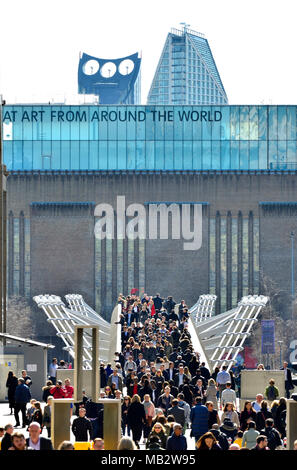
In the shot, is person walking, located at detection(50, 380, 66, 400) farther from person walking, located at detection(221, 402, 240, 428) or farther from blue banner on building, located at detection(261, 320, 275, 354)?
blue banner on building, located at detection(261, 320, 275, 354)

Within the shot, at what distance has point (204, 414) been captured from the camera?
74.8 ft

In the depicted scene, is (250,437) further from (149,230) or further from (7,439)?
(149,230)

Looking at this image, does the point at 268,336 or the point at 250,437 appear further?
the point at 268,336

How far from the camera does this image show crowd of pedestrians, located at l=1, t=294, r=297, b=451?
60.9 ft

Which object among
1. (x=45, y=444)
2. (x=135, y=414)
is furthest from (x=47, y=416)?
(x=45, y=444)

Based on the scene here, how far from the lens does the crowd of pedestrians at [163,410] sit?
1856 centimetres

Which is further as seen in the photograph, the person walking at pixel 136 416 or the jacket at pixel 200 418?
the person walking at pixel 136 416

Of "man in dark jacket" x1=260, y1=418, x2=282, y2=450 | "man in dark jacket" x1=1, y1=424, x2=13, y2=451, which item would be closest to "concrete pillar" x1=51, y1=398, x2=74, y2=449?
"man in dark jacket" x1=260, y1=418, x2=282, y2=450

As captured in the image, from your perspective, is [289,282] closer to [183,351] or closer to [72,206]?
[72,206]

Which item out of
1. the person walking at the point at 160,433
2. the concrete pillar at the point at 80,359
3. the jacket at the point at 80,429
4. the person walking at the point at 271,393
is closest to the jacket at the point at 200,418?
the jacket at the point at 80,429

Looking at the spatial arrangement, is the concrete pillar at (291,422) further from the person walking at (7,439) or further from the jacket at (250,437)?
the person walking at (7,439)

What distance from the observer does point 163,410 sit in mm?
24766
